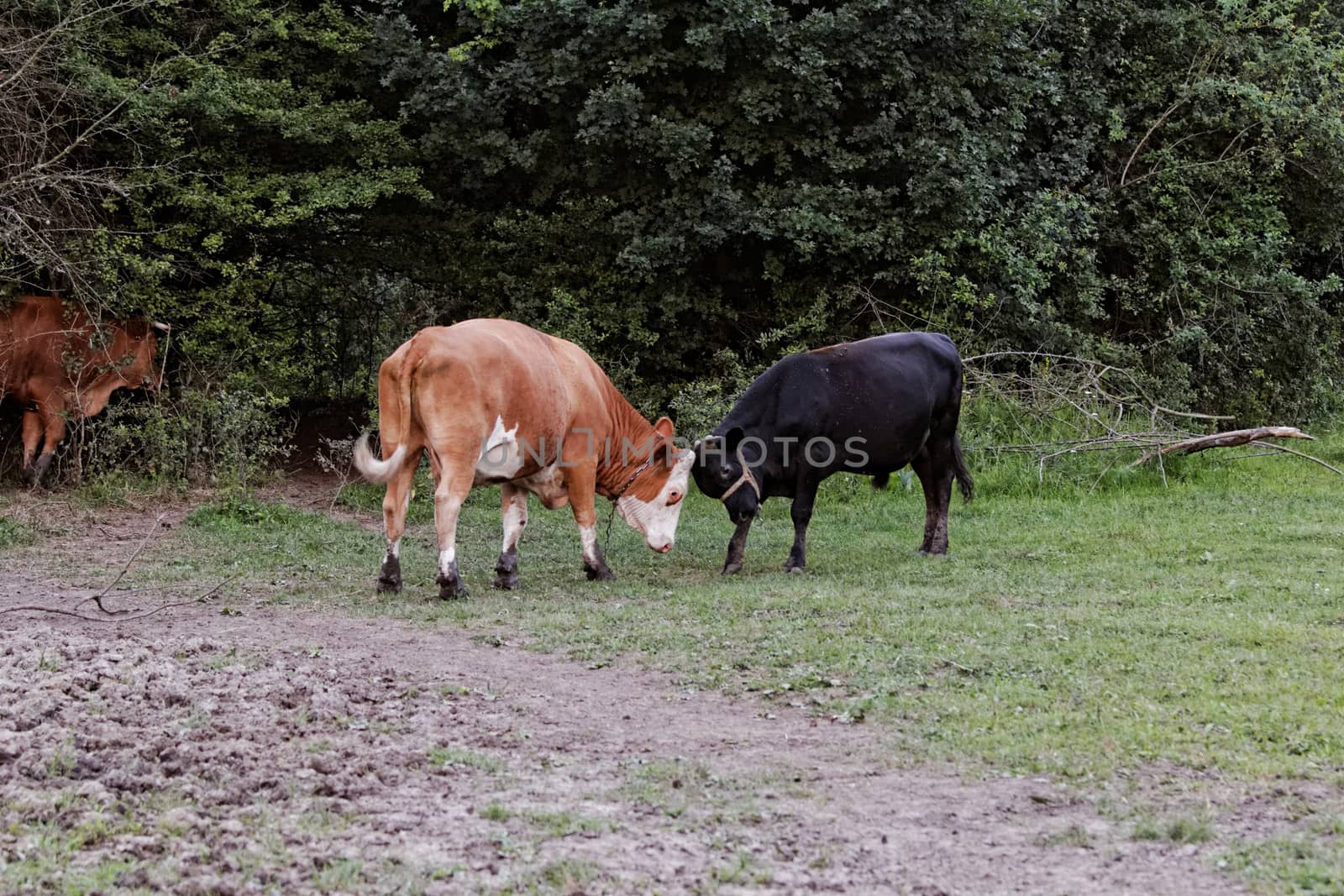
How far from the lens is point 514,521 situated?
10086 millimetres

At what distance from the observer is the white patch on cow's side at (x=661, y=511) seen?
35.4ft

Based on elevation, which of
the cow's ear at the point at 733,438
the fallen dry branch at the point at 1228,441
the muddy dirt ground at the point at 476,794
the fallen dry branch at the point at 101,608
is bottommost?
the fallen dry branch at the point at 101,608

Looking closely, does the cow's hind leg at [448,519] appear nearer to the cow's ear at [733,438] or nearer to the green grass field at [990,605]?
the green grass field at [990,605]

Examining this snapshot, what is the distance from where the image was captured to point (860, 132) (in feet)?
50.2

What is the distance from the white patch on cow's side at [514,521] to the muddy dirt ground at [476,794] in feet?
9.47

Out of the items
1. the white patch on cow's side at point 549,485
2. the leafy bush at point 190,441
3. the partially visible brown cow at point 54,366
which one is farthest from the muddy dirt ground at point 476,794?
the partially visible brown cow at point 54,366

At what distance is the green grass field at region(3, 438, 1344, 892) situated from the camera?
18.7ft

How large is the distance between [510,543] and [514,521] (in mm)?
197

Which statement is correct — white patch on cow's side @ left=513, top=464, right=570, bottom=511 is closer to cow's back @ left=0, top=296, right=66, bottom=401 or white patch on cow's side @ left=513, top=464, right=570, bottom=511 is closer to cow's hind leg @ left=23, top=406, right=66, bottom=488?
cow's hind leg @ left=23, top=406, right=66, bottom=488

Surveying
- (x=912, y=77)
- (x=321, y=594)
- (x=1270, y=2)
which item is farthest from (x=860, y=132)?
(x=321, y=594)

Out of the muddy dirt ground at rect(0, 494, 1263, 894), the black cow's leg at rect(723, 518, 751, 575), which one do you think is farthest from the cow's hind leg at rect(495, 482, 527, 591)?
the muddy dirt ground at rect(0, 494, 1263, 894)

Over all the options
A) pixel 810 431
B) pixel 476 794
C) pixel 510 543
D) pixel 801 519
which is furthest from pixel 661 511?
pixel 476 794

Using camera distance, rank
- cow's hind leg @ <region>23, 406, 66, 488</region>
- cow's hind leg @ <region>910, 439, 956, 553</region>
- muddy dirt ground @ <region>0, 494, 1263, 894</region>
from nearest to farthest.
A: 1. muddy dirt ground @ <region>0, 494, 1263, 894</region>
2. cow's hind leg @ <region>910, 439, 956, 553</region>
3. cow's hind leg @ <region>23, 406, 66, 488</region>

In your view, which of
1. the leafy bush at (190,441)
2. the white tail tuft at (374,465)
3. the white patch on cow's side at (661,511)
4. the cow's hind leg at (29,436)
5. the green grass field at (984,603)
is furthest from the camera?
the cow's hind leg at (29,436)
